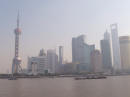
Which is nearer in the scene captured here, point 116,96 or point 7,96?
point 116,96

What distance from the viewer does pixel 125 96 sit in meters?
33.2

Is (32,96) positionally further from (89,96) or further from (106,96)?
(106,96)

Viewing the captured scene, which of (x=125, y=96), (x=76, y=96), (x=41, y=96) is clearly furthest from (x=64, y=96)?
(x=125, y=96)

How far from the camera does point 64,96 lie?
3456 cm

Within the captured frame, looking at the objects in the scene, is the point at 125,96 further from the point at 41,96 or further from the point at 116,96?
the point at 41,96

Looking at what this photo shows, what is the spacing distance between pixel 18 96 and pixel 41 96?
5605mm

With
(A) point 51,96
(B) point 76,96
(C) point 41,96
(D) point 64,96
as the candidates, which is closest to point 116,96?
(B) point 76,96

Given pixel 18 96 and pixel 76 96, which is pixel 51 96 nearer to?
pixel 76 96

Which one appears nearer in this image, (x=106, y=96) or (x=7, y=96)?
(x=106, y=96)

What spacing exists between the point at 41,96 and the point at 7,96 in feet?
25.8

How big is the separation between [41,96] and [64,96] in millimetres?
4949

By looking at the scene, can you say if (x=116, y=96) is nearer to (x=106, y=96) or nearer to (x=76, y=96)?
(x=106, y=96)

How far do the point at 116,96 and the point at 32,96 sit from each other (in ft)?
58.0

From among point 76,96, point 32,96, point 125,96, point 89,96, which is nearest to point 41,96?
point 32,96
